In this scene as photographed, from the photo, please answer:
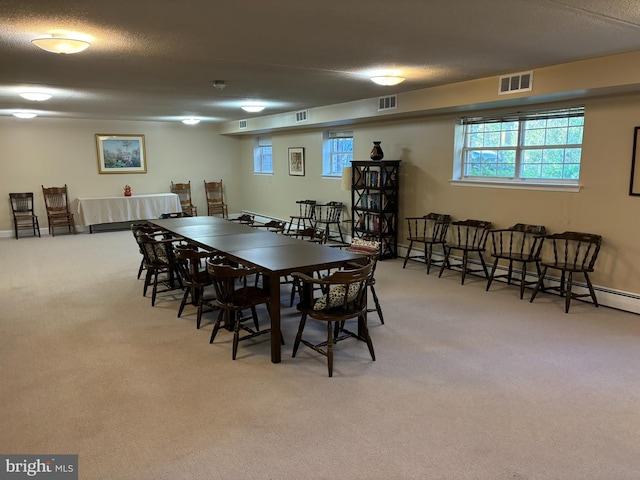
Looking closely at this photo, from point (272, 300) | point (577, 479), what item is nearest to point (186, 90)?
point (272, 300)

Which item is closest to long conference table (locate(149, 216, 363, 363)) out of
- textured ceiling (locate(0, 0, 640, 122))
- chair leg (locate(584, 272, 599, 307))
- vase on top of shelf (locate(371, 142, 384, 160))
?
textured ceiling (locate(0, 0, 640, 122))

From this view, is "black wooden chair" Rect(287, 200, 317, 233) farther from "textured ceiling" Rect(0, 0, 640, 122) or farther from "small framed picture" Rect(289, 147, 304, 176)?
"textured ceiling" Rect(0, 0, 640, 122)

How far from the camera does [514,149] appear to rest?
5.75 metres

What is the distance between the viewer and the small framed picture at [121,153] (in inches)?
401

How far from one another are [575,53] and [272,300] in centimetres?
334

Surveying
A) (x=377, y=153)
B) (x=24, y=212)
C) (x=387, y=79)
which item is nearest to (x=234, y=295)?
(x=387, y=79)

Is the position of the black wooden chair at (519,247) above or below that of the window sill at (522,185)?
below

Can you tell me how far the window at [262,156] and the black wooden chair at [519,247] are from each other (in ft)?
21.0

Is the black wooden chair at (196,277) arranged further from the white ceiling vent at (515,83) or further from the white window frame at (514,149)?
the white window frame at (514,149)

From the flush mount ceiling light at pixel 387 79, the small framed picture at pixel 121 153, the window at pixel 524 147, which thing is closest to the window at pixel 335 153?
the window at pixel 524 147

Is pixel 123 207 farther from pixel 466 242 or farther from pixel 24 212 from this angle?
pixel 466 242

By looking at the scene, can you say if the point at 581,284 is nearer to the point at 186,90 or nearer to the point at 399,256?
the point at 399,256

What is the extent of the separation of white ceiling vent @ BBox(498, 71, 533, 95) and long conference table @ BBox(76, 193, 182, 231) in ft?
25.3

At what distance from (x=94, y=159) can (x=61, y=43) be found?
296 inches
